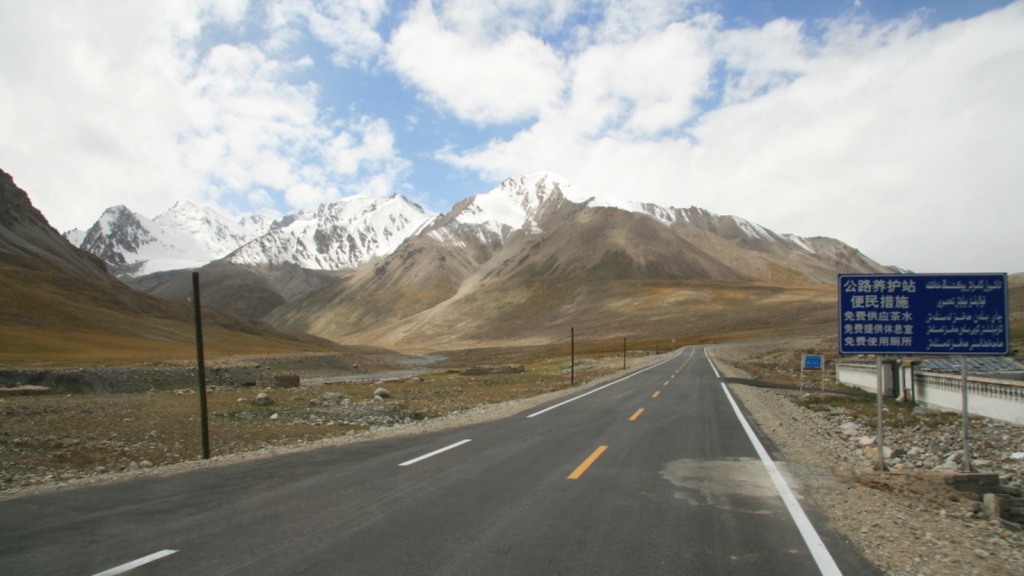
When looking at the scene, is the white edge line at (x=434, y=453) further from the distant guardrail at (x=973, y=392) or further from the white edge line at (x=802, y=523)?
the distant guardrail at (x=973, y=392)

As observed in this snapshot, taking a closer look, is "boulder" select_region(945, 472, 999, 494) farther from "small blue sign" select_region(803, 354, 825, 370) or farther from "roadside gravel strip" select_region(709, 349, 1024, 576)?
"small blue sign" select_region(803, 354, 825, 370)

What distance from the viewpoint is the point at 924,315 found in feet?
30.3

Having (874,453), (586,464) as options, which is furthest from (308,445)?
(874,453)

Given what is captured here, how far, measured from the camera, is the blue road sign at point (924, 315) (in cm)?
891

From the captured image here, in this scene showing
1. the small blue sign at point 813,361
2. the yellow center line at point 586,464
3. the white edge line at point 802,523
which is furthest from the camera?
the small blue sign at point 813,361

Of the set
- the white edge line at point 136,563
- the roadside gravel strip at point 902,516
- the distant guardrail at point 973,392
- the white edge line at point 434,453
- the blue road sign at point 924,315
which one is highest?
the blue road sign at point 924,315

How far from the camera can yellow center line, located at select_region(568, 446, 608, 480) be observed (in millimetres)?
9133

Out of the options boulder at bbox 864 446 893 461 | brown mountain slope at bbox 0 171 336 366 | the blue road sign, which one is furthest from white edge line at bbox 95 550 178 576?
brown mountain slope at bbox 0 171 336 366

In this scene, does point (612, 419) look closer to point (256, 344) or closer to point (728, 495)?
point (728, 495)

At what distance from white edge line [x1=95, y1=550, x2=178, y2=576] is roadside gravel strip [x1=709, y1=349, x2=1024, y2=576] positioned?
7.47 metres

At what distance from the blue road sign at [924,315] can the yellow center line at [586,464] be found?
4.93 m

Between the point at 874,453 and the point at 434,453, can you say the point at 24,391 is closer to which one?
the point at 434,453

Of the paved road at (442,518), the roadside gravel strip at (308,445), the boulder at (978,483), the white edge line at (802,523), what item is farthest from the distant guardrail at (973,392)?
the roadside gravel strip at (308,445)

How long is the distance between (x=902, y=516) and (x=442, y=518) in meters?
6.13
